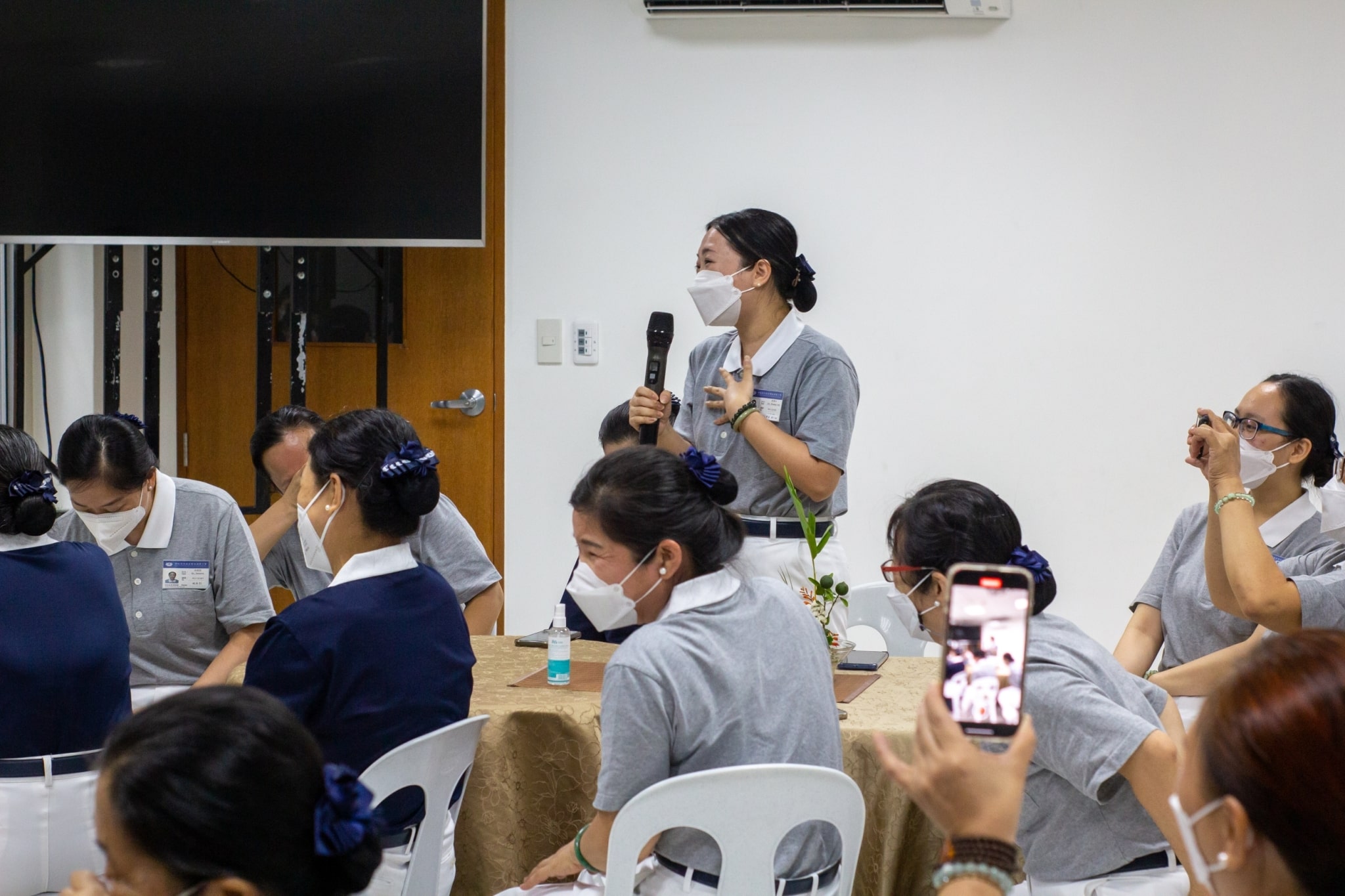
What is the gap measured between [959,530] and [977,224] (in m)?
2.63

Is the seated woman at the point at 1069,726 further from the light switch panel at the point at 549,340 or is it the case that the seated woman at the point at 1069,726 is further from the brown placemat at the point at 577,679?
the light switch panel at the point at 549,340

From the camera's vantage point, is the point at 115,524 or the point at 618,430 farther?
the point at 618,430

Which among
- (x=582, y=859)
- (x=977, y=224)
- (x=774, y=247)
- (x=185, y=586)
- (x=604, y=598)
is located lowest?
(x=582, y=859)

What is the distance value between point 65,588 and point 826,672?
1.28 metres

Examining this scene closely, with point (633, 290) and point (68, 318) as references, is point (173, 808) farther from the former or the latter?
point (68, 318)

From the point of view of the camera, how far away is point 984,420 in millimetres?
4133

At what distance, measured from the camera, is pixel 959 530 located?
171 cm

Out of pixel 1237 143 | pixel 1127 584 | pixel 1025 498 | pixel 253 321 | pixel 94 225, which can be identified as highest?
pixel 1237 143

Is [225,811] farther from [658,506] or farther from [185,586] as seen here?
[185,586]

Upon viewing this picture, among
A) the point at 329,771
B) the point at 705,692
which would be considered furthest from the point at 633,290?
the point at 329,771

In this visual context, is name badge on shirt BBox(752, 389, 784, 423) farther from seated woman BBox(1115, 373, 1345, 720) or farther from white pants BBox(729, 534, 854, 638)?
seated woman BBox(1115, 373, 1345, 720)

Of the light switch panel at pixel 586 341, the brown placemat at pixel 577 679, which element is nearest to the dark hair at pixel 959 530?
the brown placemat at pixel 577 679

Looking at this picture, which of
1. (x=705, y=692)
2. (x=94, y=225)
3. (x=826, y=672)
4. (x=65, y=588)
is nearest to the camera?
(x=705, y=692)

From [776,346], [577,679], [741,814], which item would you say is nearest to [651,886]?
[741,814]
